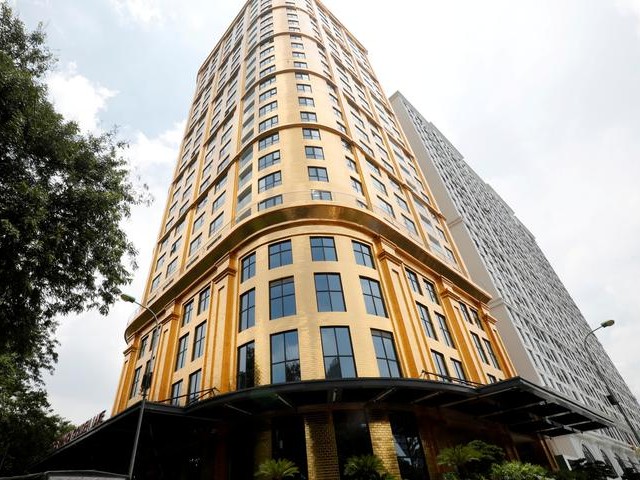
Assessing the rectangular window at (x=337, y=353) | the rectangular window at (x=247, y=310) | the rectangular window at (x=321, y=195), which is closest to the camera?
the rectangular window at (x=337, y=353)

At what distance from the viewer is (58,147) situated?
1562cm

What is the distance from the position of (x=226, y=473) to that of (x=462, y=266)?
27.7 metres

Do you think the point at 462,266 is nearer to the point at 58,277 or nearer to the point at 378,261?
the point at 378,261

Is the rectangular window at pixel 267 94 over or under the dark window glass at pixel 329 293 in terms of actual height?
over

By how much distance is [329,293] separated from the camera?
69.6 ft

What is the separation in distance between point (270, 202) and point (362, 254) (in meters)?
7.63

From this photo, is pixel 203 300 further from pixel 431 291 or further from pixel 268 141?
pixel 431 291

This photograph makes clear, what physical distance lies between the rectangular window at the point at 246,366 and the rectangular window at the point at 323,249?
6.25m

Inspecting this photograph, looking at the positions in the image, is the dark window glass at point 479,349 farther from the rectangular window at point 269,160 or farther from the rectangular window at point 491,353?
the rectangular window at point 269,160

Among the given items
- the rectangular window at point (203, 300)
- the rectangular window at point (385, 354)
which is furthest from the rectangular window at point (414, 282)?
the rectangular window at point (203, 300)

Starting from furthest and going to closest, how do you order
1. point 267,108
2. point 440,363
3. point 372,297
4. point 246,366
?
point 267,108, point 440,363, point 372,297, point 246,366

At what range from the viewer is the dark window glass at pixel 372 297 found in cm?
2181

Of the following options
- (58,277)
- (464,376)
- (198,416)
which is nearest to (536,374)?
(464,376)

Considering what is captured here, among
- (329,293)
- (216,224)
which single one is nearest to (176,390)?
(329,293)
